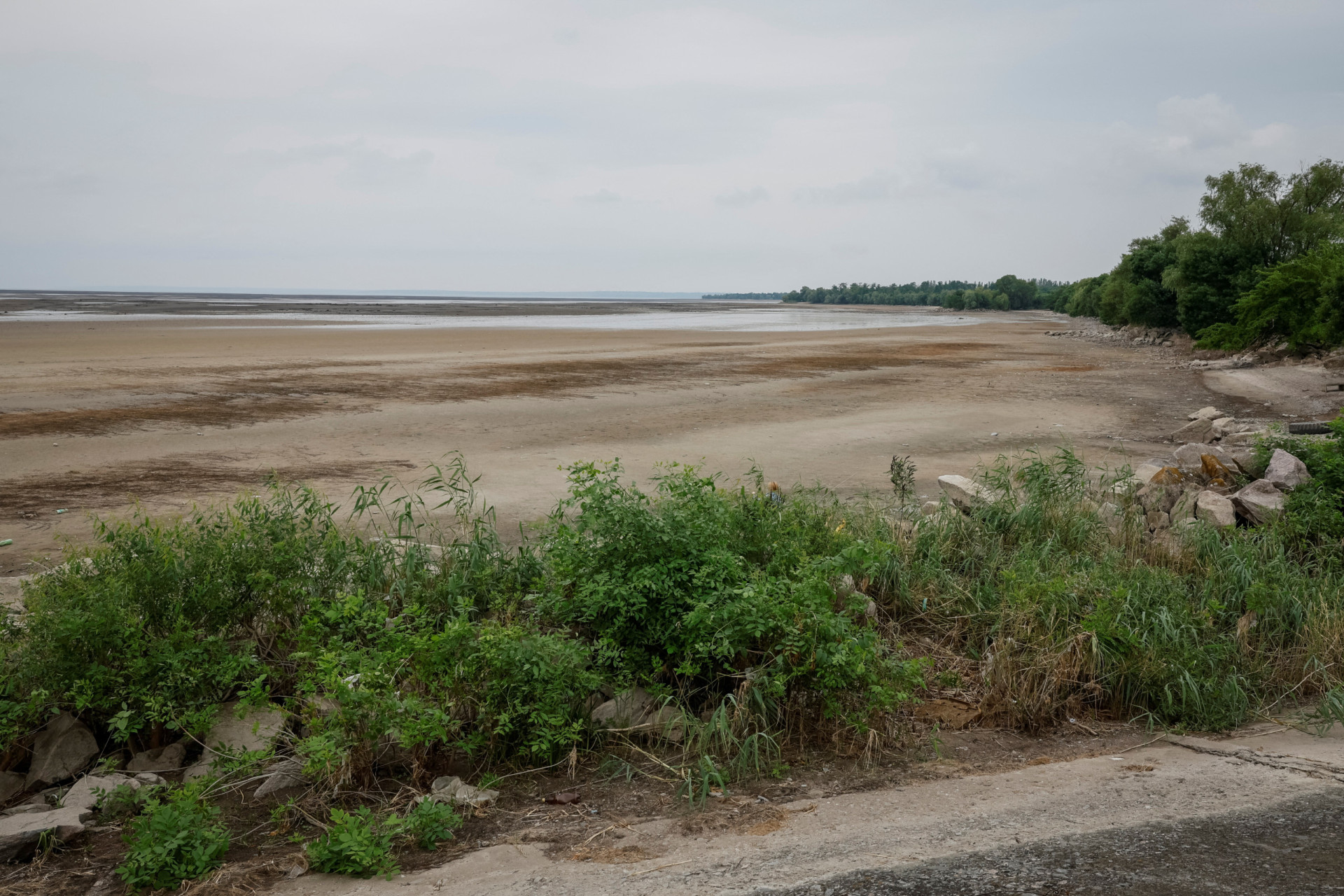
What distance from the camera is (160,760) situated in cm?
526

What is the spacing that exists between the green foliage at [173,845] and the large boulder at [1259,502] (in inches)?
357

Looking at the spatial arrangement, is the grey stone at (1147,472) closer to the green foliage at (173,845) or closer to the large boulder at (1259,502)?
the large boulder at (1259,502)

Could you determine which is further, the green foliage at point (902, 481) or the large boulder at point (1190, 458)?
the large boulder at point (1190, 458)

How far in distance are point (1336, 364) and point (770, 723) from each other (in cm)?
3182

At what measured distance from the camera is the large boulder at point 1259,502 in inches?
347

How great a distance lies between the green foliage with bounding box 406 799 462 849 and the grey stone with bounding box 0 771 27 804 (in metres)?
2.38

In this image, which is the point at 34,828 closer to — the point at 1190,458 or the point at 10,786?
the point at 10,786

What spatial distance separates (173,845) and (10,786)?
176cm

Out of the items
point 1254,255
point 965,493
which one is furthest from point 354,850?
point 1254,255

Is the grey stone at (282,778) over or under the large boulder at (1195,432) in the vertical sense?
under

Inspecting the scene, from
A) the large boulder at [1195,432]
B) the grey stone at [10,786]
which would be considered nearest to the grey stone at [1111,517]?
the large boulder at [1195,432]

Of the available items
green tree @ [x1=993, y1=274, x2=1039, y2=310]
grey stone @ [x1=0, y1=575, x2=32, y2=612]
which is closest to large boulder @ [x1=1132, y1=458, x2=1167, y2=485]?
grey stone @ [x1=0, y1=575, x2=32, y2=612]

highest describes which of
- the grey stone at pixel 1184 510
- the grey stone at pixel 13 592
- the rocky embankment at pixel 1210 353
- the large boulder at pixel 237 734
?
the rocky embankment at pixel 1210 353

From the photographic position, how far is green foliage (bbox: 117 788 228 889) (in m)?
3.97
